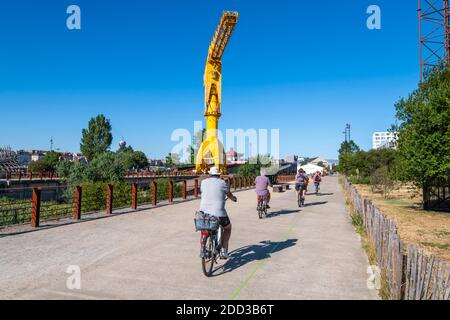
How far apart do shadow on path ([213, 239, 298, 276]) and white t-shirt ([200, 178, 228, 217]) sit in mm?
1091

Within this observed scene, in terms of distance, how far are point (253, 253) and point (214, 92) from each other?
3937cm

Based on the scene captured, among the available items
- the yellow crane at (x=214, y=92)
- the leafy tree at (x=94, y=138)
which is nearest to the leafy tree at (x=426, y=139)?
the yellow crane at (x=214, y=92)

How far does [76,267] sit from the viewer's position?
6.24m

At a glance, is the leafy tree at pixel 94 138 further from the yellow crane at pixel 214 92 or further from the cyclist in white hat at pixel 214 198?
the cyclist in white hat at pixel 214 198

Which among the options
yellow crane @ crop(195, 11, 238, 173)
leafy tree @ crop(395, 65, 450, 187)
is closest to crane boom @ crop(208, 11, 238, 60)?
yellow crane @ crop(195, 11, 238, 173)

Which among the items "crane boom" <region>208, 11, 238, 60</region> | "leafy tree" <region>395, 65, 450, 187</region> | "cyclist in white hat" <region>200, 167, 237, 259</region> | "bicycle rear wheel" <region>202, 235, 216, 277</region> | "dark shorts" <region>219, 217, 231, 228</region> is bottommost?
"bicycle rear wheel" <region>202, 235, 216, 277</region>

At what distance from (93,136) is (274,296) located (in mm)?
82293

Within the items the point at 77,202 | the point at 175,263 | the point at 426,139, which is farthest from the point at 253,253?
the point at 426,139

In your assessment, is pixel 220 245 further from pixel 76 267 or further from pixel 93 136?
pixel 93 136

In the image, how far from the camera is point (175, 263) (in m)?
6.58

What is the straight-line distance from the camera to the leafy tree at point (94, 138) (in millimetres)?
80250

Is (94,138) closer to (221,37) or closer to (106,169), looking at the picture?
(221,37)

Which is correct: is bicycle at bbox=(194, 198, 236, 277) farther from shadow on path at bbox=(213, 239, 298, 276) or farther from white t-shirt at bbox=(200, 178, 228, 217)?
shadow on path at bbox=(213, 239, 298, 276)

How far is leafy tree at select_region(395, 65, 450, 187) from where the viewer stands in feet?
48.9
